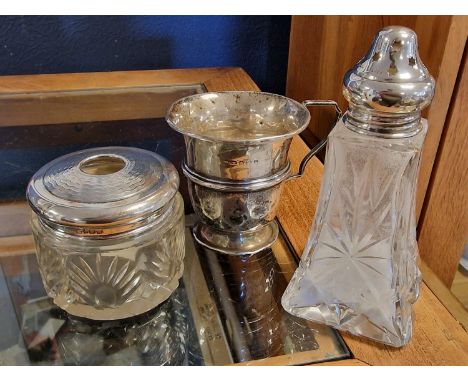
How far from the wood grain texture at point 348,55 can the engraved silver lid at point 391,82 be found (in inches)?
6.6

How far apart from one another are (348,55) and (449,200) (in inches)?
9.8

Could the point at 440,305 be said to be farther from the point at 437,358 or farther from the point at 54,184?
the point at 54,184

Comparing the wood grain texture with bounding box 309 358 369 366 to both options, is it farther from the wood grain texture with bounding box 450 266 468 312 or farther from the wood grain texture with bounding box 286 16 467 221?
the wood grain texture with bounding box 450 266 468 312

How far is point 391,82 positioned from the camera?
1.03 feet

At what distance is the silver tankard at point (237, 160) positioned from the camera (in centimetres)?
40

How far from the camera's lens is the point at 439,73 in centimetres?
47

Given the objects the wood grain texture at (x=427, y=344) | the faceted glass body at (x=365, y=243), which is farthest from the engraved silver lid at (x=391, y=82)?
the wood grain texture at (x=427, y=344)

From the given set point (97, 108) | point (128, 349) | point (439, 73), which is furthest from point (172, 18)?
point (128, 349)

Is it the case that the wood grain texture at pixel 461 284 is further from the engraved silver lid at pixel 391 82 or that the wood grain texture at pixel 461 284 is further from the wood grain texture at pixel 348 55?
the engraved silver lid at pixel 391 82

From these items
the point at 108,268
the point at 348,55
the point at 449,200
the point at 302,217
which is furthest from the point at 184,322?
the point at 348,55

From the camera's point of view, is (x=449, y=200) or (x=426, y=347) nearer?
(x=426, y=347)

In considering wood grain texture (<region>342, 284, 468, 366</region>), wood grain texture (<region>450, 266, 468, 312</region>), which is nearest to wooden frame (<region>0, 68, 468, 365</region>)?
wood grain texture (<region>342, 284, 468, 366</region>)

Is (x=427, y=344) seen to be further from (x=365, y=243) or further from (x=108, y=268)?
(x=108, y=268)

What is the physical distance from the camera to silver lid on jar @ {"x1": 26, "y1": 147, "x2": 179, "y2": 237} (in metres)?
0.34
